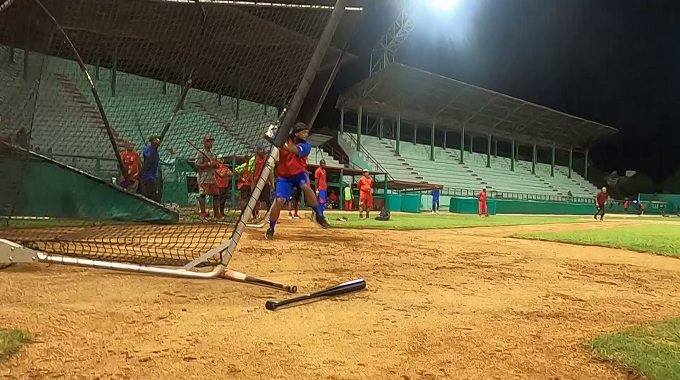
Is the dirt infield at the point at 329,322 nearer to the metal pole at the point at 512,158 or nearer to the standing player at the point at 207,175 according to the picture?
the standing player at the point at 207,175

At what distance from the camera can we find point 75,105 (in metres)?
6.62

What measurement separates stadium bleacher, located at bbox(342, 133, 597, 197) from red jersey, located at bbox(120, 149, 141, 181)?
84.5 ft

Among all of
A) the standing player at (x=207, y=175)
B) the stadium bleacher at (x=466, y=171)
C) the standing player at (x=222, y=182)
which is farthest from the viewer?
the stadium bleacher at (x=466, y=171)

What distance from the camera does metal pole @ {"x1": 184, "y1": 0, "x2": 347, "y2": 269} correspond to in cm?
308

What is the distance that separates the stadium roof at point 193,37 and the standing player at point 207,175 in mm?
915

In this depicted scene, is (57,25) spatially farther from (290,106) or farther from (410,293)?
(410,293)

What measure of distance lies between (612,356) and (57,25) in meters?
5.63

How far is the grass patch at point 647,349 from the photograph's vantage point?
2.05 metres

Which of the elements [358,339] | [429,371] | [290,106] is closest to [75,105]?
[290,106]

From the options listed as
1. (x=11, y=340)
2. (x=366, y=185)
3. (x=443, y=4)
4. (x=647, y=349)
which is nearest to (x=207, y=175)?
(x=11, y=340)

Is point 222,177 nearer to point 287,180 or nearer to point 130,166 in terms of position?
point 130,166

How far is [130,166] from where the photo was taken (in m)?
8.14

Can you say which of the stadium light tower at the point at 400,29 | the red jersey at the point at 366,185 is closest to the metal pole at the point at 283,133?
the red jersey at the point at 366,185

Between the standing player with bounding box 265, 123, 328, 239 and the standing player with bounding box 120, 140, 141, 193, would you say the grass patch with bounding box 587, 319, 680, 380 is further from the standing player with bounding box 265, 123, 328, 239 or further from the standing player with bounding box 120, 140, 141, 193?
the standing player with bounding box 120, 140, 141, 193
